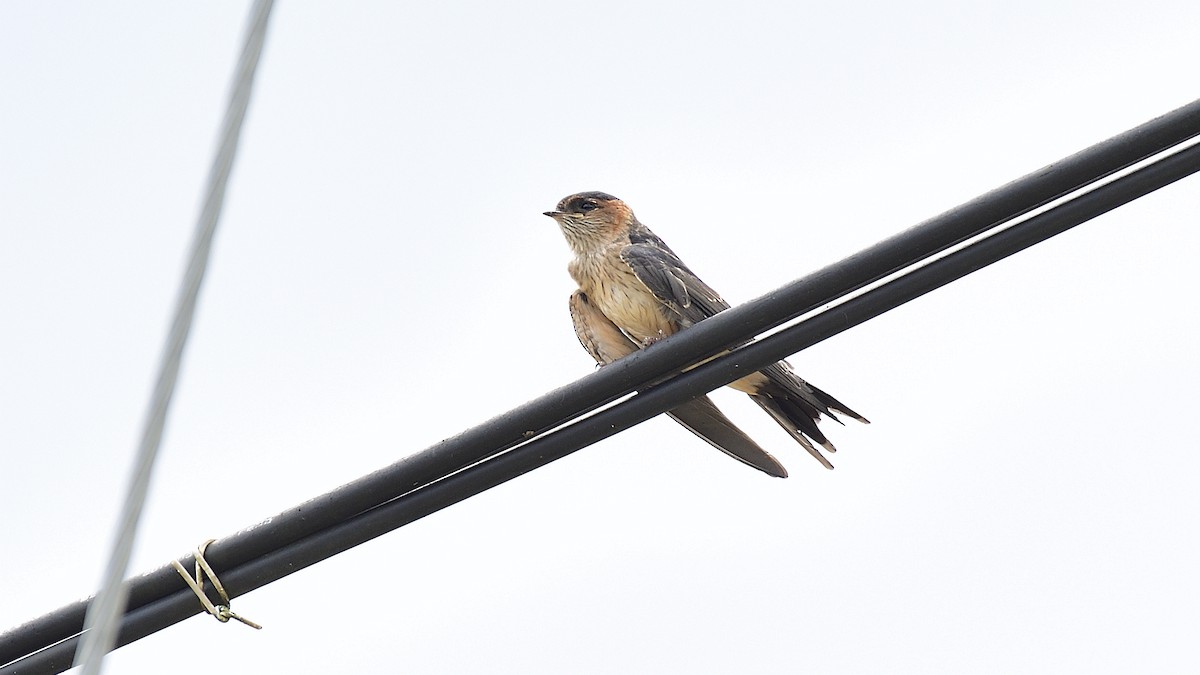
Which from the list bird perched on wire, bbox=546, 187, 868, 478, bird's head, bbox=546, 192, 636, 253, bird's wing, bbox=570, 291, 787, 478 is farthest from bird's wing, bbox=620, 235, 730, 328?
bird's wing, bbox=570, 291, 787, 478

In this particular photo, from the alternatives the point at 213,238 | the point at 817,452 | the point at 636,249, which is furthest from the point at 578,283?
the point at 213,238

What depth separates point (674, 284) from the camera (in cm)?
735

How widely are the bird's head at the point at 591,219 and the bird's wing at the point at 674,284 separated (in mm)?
386

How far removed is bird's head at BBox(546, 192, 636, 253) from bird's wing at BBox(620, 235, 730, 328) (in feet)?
1.27

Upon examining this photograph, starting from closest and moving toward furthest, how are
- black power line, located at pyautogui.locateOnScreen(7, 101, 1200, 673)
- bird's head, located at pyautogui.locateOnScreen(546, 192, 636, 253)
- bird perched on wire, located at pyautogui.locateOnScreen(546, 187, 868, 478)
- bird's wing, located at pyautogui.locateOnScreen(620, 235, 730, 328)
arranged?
black power line, located at pyautogui.locateOnScreen(7, 101, 1200, 673)
bird perched on wire, located at pyautogui.locateOnScreen(546, 187, 868, 478)
bird's wing, located at pyautogui.locateOnScreen(620, 235, 730, 328)
bird's head, located at pyautogui.locateOnScreen(546, 192, 636, 253)

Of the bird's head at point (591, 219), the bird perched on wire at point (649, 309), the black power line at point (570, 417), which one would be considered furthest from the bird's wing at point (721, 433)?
the bird's head at point (591, 219)

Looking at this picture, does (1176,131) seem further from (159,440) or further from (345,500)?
(159,440)

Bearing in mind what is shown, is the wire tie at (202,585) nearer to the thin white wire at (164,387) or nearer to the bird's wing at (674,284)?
the thin white wire at (164,387)

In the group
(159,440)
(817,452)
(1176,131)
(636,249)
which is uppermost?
(636,249)

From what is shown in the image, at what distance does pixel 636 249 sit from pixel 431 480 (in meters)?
3.72

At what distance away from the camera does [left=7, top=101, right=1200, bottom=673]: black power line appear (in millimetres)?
3939

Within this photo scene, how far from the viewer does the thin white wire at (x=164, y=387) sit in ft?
6.37

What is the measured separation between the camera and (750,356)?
14.0 feet

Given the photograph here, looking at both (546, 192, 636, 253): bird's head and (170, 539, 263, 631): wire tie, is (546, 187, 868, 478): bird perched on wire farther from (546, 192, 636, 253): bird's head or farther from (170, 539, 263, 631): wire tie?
(170, 539, 263, 631): wire tie
